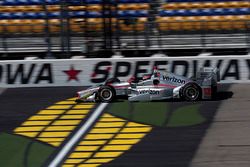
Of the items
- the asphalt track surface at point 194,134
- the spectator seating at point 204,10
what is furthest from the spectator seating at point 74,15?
the asphalt track surface at point 194,134

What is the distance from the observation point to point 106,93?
16078 mm

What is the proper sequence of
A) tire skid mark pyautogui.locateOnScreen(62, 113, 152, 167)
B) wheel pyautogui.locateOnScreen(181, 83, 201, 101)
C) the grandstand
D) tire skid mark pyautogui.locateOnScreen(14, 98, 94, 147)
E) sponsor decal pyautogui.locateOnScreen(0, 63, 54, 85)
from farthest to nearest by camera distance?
the grandstand
sponsor decal pyautogui.locateOnScreen(0, 63, 54, 85)
wheel pyautogui.locateOnScreen(181, 83, 201, 101)
tire skid mark pyautogui.locateOnScreen(14, 98, 94, 147)
tire skid mark pyautogui.locateOnScreen(62, 113, 152, 167)

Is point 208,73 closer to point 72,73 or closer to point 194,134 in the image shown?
point 194,134

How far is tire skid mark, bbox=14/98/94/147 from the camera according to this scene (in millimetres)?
13914

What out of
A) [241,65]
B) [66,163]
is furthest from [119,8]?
[66,163]

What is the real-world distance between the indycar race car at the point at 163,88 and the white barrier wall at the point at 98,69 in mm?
1550

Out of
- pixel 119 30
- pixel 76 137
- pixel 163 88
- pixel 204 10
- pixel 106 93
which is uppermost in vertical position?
pixel 204 10

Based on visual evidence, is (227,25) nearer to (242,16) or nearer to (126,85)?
(242,16)

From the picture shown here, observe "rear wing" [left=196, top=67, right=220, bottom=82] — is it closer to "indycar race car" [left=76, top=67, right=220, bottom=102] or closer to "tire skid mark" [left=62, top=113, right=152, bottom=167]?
"indycar race car" [left=76, top=67, right=220, bottom=102]

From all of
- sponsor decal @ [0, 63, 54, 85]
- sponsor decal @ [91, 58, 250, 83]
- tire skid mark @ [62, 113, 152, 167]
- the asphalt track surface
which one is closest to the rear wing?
the asphalt track surface

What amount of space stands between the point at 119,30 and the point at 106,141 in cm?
632

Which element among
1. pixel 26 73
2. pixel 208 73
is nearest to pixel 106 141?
pixel 208 73

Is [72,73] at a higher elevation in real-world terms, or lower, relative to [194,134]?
higher

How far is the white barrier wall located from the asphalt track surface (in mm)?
623
